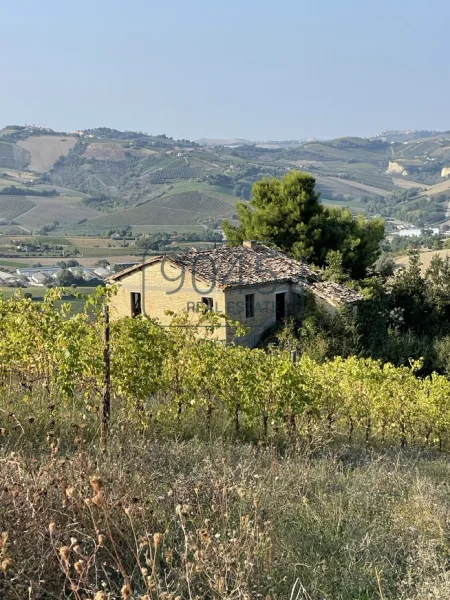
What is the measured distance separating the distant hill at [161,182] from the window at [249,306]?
63085mm

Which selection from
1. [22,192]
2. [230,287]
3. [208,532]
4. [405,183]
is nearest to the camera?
[208,532]

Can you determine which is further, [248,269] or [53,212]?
[53,212]

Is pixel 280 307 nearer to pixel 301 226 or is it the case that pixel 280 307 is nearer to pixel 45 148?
pixel 301 226

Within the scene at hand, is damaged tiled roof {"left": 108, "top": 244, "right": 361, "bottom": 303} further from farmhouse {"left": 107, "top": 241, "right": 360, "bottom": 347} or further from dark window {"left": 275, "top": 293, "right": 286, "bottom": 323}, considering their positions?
dark window {"left": 275, "top": 293, "right": 286, "bottom": 323}

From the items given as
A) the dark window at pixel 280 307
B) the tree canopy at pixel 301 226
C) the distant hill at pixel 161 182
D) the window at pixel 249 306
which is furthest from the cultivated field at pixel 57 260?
the distant hill at pixel 161 182

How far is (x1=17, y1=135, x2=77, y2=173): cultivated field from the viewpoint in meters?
165

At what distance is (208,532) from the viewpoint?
121 inches

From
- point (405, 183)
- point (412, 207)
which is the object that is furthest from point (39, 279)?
point (405, 183)

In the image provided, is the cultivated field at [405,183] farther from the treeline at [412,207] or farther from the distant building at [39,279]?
the distant building at [39,279]

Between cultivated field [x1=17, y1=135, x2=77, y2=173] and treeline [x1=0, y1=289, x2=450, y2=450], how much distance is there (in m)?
159

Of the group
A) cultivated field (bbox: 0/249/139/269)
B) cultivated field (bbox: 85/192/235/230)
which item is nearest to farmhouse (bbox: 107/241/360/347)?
cultivated field (bbox: 0/249/139/269)

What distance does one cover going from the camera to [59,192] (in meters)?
135

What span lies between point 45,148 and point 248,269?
15848 centimetres

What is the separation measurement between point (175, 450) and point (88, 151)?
16986cm
